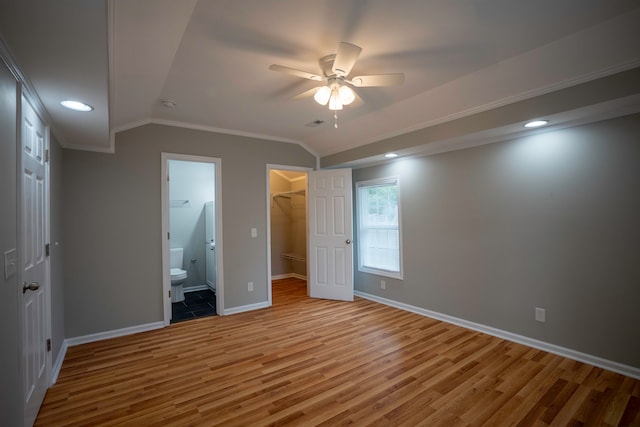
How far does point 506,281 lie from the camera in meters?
3.29

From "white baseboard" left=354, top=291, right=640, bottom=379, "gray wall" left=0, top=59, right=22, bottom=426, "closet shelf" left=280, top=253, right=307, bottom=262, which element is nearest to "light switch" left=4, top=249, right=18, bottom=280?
"gray wall" left=0, top=59, right=22, bottom=426

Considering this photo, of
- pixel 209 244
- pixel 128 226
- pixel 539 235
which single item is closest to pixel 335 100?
pixel 539 235

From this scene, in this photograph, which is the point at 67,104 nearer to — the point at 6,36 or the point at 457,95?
the point at 6,36

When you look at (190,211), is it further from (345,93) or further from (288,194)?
(345,93)

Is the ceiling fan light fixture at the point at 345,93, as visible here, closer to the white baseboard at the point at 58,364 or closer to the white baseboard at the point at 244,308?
the white baseboard at the point at 244,308

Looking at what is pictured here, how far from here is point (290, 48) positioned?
7.22 ft

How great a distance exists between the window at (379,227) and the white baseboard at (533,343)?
22.2 inches

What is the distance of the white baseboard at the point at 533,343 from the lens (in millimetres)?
2539

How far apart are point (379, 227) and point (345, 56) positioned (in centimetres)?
312

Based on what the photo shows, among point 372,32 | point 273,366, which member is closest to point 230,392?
point 273,366

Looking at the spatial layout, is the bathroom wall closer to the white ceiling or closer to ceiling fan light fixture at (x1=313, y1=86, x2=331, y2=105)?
the white ceiling

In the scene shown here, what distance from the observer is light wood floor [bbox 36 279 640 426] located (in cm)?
204

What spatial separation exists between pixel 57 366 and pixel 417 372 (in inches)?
123

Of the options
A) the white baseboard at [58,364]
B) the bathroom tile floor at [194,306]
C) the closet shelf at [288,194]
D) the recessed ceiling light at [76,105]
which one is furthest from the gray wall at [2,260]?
the closet shelf at [288,194]
